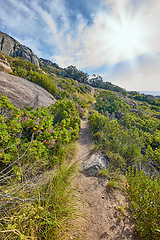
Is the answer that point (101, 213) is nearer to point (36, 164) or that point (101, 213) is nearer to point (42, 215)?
→ point (42, 215)

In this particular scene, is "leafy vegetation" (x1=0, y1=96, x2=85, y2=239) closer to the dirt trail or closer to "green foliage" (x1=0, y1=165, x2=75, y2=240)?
"green foliage" (x1=0, y1=165, x2=75, y2=240)

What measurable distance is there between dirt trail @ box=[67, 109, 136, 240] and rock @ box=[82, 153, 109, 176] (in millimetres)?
183

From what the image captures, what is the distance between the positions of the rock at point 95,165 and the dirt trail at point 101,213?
183mm

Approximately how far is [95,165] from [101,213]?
1229mm

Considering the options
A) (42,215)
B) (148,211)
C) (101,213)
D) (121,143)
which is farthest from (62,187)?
(121,143)

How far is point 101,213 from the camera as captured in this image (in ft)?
6.37

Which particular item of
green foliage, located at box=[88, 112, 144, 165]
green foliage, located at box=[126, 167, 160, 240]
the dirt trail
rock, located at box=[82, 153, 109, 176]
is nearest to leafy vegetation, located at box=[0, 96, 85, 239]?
the dirt trail

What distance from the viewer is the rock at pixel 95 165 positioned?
296 centimetres

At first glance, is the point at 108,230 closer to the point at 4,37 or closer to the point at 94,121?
the point at 94,121

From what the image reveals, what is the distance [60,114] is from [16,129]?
2.45m

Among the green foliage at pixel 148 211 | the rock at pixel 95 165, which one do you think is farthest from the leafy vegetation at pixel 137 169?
the rock at pixel 95 165

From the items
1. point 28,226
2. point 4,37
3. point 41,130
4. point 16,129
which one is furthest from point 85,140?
point 4,37

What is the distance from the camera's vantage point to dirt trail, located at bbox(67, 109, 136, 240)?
160 cm

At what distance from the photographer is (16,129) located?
7.61 feet
